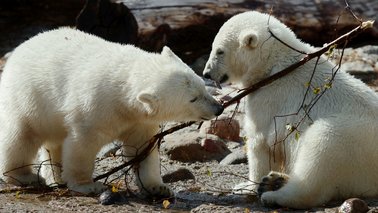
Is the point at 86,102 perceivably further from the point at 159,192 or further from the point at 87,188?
the point at 159,192

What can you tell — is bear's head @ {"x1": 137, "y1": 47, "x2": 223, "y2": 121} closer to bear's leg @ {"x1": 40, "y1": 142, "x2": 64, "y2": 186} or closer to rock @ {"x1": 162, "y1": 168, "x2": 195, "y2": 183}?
rock @ {"x1": 162, "y1": 168, "x2": 195, "y2": 183}

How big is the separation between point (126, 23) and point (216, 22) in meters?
1.45

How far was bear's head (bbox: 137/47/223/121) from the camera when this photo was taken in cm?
627

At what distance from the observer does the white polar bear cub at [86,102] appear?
20.7 feet

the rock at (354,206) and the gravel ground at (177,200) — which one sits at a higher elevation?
the gravel ground at (177,200)

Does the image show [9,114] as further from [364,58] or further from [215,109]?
[364,58]

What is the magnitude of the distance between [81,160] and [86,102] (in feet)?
1.62

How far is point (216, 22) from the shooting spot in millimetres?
11422

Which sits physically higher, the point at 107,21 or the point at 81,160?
the point at 107,21

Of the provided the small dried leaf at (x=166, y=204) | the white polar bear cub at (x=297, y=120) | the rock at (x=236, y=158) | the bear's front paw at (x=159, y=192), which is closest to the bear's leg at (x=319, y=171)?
the white polar bear cub at (x=297, y=120)

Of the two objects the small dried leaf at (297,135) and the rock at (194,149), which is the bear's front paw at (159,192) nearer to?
the small dried leaf at (297,135)

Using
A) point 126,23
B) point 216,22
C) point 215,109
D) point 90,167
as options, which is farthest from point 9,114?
point 216,22

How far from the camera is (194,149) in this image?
26.9ft

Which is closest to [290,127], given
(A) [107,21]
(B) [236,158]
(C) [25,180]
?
(B) [236,158]
